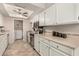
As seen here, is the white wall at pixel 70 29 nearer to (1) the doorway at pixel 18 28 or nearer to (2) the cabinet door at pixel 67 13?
(2) the cabinet door at pixel 67 13

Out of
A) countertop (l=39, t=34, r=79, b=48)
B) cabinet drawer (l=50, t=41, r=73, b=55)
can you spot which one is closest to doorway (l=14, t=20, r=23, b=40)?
countertop (l=39, t=34, r=79, b=48)

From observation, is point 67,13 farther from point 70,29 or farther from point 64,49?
point 64,49

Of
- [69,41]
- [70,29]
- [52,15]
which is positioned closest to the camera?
[69,41]

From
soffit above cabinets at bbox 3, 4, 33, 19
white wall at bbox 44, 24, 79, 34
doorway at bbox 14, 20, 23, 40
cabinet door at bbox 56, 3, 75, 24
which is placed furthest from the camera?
Result: doorway at bbox 14, 20, 23, 40

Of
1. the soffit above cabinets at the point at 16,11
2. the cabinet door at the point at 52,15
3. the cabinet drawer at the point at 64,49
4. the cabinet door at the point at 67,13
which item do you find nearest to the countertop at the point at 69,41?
the cabinet drawer at the point at 64,49

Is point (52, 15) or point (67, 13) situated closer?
point (67, 13)

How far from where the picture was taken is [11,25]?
2.43 m

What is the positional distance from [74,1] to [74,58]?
0.99 metres

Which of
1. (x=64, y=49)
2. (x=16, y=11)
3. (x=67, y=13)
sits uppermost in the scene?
(x=16, y=11)

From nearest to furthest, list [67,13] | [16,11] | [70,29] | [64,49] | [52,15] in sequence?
1. [64,49]
2. [67,13]
3. [70,29]
4. [16,11]
5. [52,15]

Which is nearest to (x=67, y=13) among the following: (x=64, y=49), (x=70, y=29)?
(x=70, y=29)

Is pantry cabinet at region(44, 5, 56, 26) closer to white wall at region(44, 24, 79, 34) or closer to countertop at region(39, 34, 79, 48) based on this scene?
white wall at region(44, 24, 79, 34)

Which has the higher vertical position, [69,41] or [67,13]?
[67,13]

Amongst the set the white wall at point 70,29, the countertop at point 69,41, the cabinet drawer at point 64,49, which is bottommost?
the cabinet drawer at point 64,49
